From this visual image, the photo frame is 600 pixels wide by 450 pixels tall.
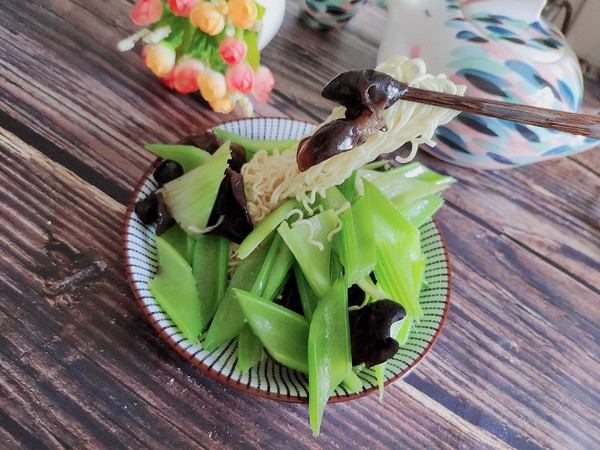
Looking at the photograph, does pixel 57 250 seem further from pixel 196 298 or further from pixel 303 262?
pixel 303 262

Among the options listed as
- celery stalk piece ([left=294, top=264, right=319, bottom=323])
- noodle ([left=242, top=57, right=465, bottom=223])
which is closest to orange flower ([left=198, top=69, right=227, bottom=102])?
noodle ([left=242, top=57, right=465, bottom=223])

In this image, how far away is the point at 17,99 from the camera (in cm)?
110

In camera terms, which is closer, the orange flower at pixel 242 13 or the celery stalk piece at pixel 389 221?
the celery stalk piece at pixel 389 221

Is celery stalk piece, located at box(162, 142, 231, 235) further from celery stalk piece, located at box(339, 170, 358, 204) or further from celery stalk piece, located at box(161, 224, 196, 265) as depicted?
celery stalk piece, located at box(339, 170, 358, 204)

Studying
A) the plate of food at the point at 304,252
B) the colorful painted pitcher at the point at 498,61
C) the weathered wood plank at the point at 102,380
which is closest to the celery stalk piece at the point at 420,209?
the plate of food at the point at 304,252

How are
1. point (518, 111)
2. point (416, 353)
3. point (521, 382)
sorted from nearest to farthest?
point (518, 111), point (416, 353), point (521, 382)

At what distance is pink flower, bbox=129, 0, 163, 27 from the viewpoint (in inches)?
42.5

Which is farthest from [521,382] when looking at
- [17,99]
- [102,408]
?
[17,99]

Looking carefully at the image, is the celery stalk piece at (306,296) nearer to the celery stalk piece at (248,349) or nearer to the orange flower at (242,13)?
the celery stalk piece at (248,349)

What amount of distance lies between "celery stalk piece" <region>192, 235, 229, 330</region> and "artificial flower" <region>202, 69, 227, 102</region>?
36cm

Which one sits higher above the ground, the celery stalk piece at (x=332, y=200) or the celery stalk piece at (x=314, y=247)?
the celery stalk piece at (x=332, y=200)

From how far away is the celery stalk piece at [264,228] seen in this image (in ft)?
2.91

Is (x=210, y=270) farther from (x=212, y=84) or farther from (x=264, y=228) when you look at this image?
(x=212, y=84)

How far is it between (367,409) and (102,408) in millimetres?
436
